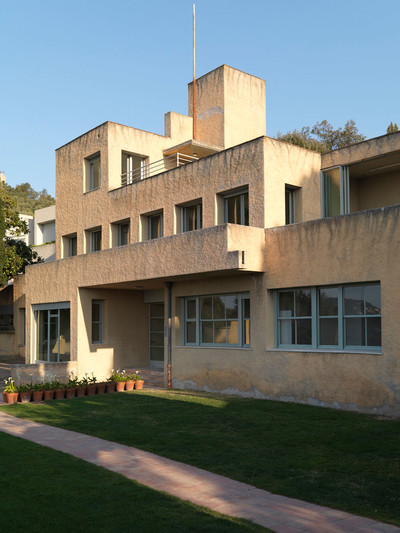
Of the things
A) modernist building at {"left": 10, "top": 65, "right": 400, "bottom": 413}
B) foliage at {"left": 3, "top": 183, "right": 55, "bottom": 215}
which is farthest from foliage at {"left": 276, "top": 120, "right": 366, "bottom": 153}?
foliage at {"left": 3, "top": 183, "right": 55, "bottom": 215}

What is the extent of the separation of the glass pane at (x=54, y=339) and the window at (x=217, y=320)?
7301 millimetres

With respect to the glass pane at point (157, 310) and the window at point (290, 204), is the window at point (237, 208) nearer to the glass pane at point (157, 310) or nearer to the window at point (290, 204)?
the window at point (290, 204)

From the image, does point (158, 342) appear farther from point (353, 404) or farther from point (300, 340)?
point (353, 404)

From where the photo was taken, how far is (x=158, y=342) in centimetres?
2270

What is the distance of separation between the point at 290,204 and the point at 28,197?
85.1m

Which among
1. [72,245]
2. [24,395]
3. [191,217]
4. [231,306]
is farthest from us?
[72,245]

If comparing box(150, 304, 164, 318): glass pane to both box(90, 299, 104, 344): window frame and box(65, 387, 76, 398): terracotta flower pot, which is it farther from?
box(65, 387, 76, 398): terracotta flower pot

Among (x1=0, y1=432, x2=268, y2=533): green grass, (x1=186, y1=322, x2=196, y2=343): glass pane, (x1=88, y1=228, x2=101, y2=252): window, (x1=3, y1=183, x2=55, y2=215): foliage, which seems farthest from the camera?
(x1=3, y1=183, x2=55, y2=215): foliage

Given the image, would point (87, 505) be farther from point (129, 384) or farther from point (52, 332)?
point (52, 332)

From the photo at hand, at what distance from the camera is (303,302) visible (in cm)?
1458

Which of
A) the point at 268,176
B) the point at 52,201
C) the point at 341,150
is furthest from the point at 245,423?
the point at 52,201

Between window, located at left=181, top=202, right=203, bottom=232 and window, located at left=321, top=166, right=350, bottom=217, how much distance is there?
3978 millimetres

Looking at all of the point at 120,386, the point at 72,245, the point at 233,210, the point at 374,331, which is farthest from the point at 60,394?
the point at 72,245

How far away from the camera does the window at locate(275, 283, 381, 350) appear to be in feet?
42.6
